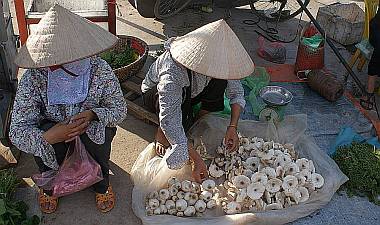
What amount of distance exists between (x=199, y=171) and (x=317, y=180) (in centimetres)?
69

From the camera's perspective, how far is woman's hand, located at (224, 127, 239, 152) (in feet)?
9.20

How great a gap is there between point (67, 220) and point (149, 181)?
1.65 ft

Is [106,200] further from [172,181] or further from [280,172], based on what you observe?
[280,172]

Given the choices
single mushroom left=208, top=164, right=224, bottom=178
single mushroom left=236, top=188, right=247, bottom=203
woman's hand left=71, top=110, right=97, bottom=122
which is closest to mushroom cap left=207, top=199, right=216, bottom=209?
single mushroom left=236, top=188, right=247, bottom=203

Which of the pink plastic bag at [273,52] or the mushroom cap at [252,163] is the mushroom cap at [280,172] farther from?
the pink plastic bag at [273,52]

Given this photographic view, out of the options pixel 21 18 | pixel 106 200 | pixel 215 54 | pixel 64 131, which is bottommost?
pixel 106 200

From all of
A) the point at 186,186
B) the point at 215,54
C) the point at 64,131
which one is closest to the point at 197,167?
the point at 186,186

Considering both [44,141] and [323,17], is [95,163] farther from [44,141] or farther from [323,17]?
[323,17]

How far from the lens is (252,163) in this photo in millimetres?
2787

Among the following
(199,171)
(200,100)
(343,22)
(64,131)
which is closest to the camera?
(64,131)

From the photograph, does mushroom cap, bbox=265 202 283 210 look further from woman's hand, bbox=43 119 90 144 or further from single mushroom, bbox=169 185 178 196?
woman's hand, bbox=43 119 90 144

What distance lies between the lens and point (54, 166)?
252cm

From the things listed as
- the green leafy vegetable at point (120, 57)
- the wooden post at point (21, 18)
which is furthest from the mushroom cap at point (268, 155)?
the wooden post at point (21, 18)

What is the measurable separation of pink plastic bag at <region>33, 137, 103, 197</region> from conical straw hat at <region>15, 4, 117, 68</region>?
0.46 meters
